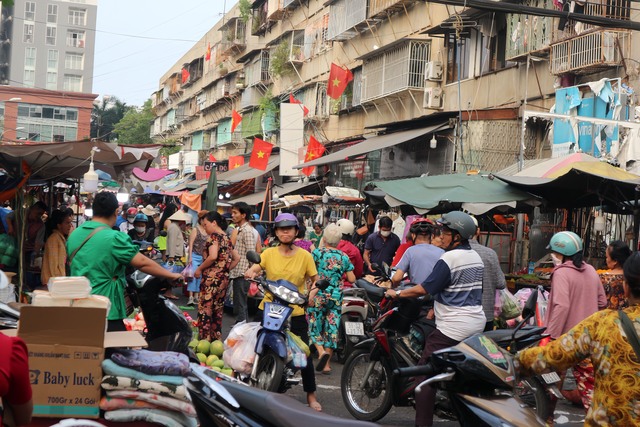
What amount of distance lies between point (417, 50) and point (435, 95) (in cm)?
181

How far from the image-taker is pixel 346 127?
112 ft

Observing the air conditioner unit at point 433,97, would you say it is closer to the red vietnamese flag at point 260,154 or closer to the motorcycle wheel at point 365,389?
the red vietnamese flag at point 260,154

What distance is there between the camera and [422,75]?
26453 mm

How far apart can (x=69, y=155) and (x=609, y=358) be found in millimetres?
9803

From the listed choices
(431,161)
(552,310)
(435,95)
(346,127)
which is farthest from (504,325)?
(346,127)

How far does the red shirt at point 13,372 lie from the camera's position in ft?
10.4

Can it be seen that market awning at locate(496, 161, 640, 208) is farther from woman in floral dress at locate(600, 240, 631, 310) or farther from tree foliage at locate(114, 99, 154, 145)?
tree foliage at locate(114, 99, 154, 145)

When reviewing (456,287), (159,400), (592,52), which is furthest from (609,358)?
(592,52)

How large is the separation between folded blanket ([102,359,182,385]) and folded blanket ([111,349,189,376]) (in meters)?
0.02

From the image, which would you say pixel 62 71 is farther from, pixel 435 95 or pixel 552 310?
pixel 552 310

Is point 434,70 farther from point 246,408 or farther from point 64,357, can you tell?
point 246,408

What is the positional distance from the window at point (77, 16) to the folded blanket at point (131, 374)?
112651 millimetres

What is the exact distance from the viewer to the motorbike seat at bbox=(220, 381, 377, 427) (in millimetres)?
3488

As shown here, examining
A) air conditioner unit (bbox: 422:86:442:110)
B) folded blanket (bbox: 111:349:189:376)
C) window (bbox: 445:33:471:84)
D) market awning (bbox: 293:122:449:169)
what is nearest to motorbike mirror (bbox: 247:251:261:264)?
folded blanket (bbox: 111:349:189:376)
